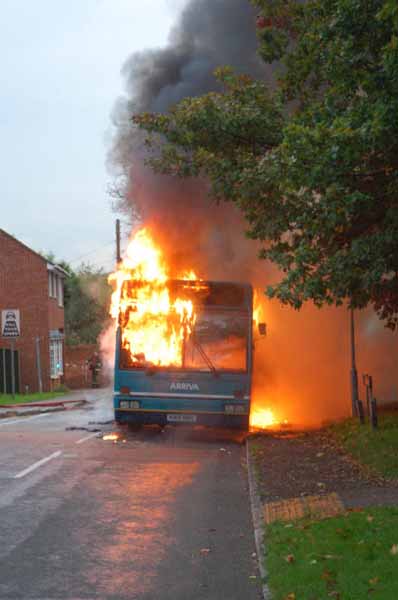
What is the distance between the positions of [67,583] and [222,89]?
12932mm

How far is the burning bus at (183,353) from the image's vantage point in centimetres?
1598

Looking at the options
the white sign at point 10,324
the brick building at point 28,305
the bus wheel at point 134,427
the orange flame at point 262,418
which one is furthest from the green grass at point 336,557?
the brick building at point 28,305

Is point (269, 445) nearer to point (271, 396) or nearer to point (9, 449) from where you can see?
point (9, 449)

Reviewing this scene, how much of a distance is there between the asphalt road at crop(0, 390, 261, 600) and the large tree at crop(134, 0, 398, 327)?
9.54ft

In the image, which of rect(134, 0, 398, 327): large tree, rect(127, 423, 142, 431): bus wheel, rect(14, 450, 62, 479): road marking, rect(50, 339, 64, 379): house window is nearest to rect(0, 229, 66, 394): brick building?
rect(50, 339, 64, 379): house window

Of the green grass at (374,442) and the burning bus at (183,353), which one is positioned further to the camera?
the burning bus at (183,353)

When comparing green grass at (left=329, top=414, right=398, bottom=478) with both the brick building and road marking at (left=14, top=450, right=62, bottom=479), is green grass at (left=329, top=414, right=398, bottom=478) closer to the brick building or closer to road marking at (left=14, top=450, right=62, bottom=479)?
road marking at (left=14, top=450, right=62, bottom=479)

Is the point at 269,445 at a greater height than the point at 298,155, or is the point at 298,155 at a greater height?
the point at 298,155

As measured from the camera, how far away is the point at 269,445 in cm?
1485

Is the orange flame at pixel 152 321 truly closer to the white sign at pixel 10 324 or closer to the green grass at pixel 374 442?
the green grass at pixel 374 442

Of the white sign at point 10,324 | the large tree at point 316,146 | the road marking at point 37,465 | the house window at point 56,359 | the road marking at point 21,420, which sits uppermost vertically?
the large tree at point 316,146

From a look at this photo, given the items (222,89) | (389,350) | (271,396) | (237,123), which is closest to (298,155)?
(237,123)

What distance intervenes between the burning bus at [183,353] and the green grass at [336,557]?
25.7 ft

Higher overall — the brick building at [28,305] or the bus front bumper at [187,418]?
the brick building at [28,305]
